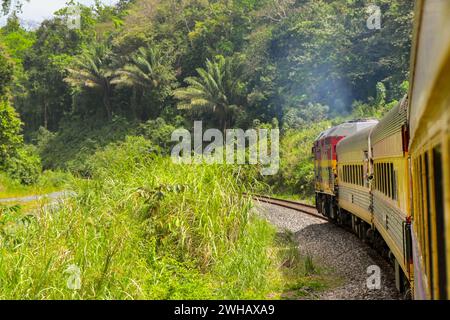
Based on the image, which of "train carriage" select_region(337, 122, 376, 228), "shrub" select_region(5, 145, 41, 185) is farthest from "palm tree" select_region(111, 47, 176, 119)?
"train carriage" select_region(337, 122, 376, 228)

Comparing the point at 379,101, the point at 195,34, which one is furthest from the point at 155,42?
the point at 379,101

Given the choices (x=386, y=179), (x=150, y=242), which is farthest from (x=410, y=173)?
(x=150, y=242)

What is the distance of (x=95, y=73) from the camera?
1983 inches

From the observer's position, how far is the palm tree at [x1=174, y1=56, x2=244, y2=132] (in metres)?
42.8

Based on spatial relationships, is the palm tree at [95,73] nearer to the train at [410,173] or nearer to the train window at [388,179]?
the train at [410,173]

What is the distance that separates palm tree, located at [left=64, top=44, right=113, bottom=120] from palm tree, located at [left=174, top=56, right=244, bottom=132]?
8.59m

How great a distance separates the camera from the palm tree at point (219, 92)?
140 feet

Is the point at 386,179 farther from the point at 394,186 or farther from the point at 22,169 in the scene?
the point at 22,169

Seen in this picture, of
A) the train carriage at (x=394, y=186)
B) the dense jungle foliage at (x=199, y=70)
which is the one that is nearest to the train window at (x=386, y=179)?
the train carriage at (x=394, y=186)

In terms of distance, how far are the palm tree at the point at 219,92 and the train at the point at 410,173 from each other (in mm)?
22225

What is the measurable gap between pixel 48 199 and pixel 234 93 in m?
34.0

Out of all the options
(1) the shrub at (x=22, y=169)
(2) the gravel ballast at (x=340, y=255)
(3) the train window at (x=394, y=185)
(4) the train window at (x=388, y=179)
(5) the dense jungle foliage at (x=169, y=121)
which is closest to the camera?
(3) the train window at (x=394, y=185)

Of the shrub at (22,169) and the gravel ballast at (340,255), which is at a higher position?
the shrub at (22,169)
